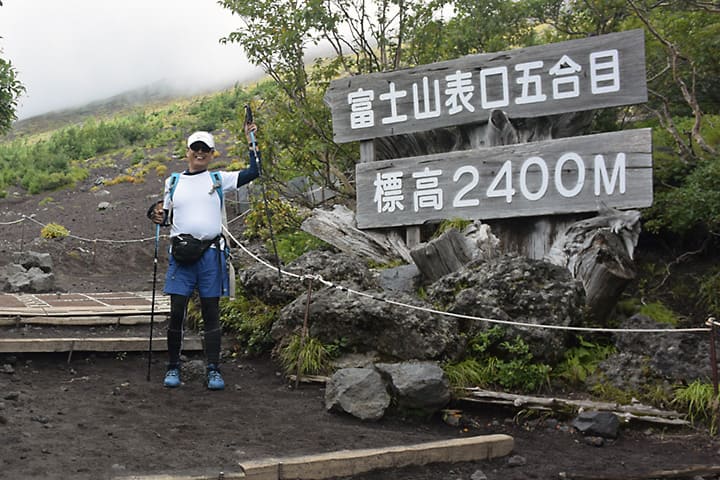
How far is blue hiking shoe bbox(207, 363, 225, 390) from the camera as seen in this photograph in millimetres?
5391

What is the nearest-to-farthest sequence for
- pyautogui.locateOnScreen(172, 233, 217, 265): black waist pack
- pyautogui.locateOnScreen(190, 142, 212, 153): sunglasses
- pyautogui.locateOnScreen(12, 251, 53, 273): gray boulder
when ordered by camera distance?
1. pyautogui.locateOnScreen(172, 233, 217, 265): black waist pack
2. pyautogui.locateOnScreen(190, 142, 212, 153): sunglasses
3. pyautogui.locateOnScreen(12, 251, 53, 273): gray boulder

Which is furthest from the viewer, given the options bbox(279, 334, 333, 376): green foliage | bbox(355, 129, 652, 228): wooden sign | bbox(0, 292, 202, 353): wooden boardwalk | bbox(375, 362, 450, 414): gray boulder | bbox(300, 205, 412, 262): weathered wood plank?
bbox(300, 205, 412, 262): weathered wood plank

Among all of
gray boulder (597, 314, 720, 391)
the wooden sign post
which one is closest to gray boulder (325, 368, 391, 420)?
gray boulder (597, 314, 720, 391)

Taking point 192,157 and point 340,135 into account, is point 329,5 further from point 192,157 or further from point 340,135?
point 192,157

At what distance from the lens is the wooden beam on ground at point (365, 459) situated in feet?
11.3

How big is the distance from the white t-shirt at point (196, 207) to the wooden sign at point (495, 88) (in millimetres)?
2919

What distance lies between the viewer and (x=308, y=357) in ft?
18.8

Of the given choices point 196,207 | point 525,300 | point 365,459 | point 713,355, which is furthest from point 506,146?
point 365,459

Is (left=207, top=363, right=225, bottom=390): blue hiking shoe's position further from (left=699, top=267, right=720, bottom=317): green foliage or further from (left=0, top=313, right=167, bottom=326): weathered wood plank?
(left=699, top=267, right=720, bottom=317): green foliage

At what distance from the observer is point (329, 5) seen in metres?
9.52

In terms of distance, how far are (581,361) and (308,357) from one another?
2332 mm

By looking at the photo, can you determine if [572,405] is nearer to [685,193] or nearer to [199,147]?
[685,193]

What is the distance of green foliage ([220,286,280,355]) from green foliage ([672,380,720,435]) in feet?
11.8

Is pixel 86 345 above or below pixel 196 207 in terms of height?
below
